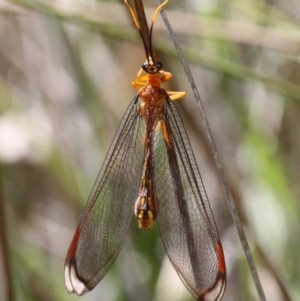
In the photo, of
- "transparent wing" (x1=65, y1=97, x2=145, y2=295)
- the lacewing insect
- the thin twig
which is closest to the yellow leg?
the lacewing insect

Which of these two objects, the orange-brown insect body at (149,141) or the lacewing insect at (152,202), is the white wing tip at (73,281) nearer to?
the lacewing insect at (152,202)

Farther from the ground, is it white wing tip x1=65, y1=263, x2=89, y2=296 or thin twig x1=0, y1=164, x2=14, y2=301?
thin twig x1=0, y1=164, x2=14, y2=301

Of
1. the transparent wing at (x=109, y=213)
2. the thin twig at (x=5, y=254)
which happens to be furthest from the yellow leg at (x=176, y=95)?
the thin twig at (x=5, y=254)

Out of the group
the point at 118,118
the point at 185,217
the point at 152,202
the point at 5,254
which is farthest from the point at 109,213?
the point at 118,118

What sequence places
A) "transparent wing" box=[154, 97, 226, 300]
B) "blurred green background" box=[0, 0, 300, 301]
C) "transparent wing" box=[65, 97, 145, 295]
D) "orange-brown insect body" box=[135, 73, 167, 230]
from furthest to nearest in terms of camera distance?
"blurred green background" box=[0, 0, 300, 301], "orange-brown insect body" box=[135, 73, 167, 230], "transparent wing" box=[65, 97, 145, 295], "transparent wing" box=[154, 97, 226, 300]

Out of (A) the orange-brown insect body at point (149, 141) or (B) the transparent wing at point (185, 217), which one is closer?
(B) the transparent wing at point (185, 217)

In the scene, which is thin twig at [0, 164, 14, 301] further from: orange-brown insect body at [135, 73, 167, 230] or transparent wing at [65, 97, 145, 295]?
orange-brown insect body at [135, 73, 167, 230]

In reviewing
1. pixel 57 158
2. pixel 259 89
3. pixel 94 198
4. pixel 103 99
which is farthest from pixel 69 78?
pixel 94 198

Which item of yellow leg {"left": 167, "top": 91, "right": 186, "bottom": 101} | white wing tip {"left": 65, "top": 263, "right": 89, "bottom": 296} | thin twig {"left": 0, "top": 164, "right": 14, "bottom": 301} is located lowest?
white wing tip {"left": 65, "top": 263, "right": 89, "bottom": 296}

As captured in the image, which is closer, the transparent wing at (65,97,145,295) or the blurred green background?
the transparent wing at (65,97,145,295)
